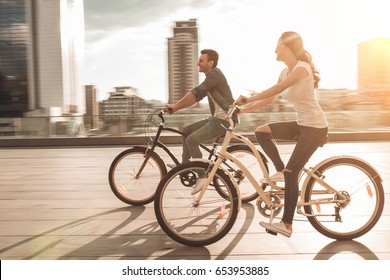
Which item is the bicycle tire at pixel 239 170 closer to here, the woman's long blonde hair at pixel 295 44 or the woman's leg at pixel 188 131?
the woman's leg at pixel 188 131

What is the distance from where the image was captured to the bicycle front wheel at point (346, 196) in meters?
4.26

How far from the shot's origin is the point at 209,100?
17.6ft

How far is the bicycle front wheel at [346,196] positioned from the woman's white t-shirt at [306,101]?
417 millimetres

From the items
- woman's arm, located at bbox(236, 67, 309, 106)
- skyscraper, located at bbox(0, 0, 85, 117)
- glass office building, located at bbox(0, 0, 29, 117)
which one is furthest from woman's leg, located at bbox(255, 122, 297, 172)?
glass office building, located at bbox(0, 0, 29, 117)

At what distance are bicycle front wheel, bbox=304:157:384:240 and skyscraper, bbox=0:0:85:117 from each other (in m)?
53.7

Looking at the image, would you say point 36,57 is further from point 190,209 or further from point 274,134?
point 274,134

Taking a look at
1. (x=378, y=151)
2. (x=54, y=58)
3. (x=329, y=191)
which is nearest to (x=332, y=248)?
(x=329, y=191)

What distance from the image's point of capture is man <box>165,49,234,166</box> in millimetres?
5125

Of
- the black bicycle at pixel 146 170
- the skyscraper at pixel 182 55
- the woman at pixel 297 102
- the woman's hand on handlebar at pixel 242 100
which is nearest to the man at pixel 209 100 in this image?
the black bicycle at pixel 146 170

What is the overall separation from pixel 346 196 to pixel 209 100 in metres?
1.87

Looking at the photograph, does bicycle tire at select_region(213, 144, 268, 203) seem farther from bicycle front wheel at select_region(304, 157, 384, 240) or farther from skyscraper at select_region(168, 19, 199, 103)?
skyscraper at select_region(168, 19, 199, 103)

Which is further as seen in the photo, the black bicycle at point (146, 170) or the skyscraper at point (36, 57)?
the skyscraper at point (36, 57)
